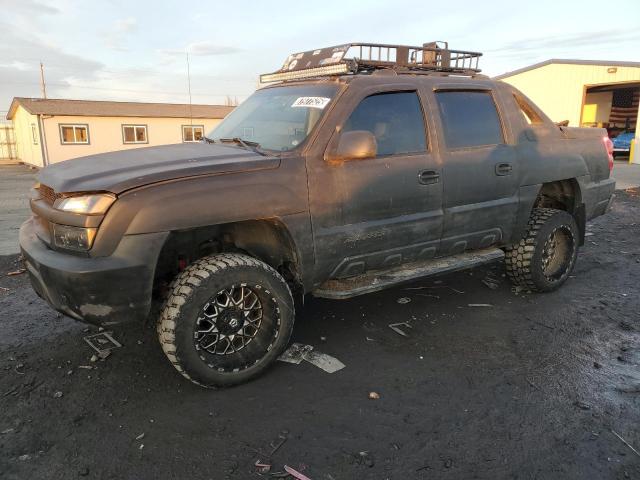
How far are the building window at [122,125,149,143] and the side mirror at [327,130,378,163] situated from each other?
27006mm

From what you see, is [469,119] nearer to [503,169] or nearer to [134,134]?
[503,169]

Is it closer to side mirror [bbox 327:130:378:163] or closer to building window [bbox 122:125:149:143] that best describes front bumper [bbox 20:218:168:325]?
side mirror [bbox 327:130:378:163]

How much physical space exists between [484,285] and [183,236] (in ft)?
11.0

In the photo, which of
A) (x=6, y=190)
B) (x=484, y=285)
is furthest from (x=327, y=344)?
(x=6, y=190)

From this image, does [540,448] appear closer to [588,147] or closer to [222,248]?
[222,248]

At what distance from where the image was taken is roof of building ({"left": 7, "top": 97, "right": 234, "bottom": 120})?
25.8 m

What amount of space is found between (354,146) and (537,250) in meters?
2.41

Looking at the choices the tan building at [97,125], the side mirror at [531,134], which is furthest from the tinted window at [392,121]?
the tan building at [97,125]

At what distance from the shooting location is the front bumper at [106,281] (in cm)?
270

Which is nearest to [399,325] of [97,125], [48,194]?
[48,194]

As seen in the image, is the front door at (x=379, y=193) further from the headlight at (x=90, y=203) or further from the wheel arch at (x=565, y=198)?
the wheel arch at (x=565, y=198)

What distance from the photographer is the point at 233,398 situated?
3.09 meters

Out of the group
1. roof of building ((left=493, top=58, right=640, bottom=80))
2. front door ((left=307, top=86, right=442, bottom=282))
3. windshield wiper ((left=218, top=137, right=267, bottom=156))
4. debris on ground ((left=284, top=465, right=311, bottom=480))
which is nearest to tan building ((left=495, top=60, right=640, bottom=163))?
roof of building ((left=493, top=58, right=640, bottom=80))

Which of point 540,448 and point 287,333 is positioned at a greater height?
point 287,333
